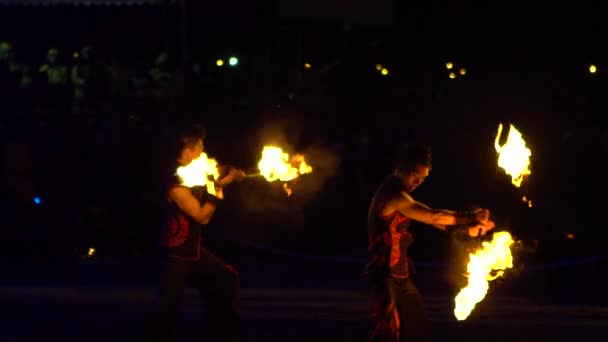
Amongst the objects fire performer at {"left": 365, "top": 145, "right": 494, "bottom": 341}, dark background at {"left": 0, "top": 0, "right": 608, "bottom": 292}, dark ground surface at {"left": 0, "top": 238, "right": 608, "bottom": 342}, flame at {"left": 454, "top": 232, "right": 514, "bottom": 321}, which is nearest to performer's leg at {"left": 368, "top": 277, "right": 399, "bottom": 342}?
fire performer at {"left": 365, "top": 145, "right": 494, "bottom": 341}

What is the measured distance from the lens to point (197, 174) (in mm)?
9625

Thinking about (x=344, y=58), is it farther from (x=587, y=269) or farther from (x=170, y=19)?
(x=587, y=269)

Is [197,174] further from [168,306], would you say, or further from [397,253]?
[397,253]

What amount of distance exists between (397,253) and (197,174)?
1786 millimetres

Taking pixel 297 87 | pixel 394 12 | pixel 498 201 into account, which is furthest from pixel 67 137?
pixel 498 201

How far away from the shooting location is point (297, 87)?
20.4 m

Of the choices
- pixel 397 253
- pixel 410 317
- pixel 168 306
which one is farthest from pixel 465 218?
pixel 168 306

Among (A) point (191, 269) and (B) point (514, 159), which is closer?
(B) point (514, 159)

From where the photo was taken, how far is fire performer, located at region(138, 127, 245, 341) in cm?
941

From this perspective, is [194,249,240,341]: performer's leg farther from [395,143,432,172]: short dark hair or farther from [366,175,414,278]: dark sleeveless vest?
[395,143,432,172]: short dark hair

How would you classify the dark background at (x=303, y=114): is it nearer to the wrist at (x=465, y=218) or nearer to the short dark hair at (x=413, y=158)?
the short dark hair at (x=413, y=158)

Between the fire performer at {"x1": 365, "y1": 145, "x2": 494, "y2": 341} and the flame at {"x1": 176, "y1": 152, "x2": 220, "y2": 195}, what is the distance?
1496 mm

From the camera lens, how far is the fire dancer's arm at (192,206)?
9477mm

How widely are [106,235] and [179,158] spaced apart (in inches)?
383
